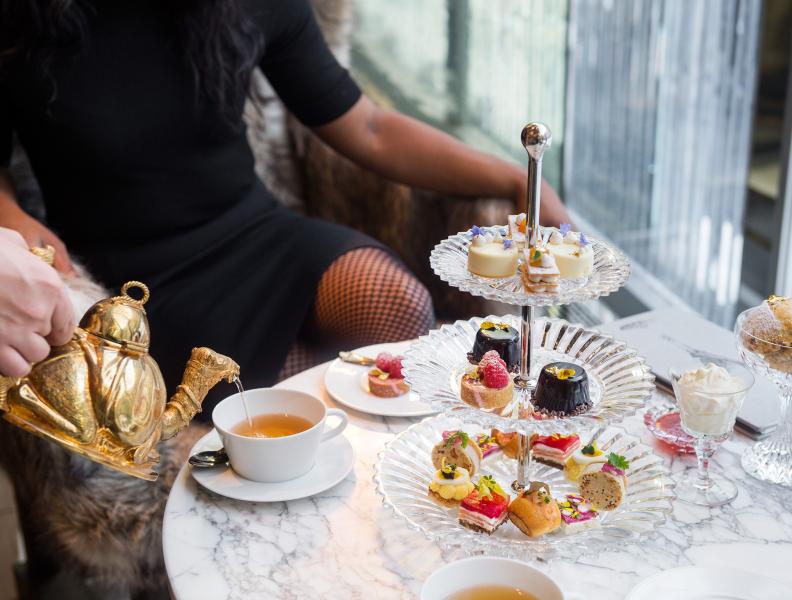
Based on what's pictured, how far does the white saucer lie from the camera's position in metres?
1.21

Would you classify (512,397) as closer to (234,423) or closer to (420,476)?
(420,476)

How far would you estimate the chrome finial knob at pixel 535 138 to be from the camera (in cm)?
90

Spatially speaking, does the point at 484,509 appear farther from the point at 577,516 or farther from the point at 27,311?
the point at 27,311

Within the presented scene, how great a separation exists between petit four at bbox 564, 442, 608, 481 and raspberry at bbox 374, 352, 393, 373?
0.29 meters

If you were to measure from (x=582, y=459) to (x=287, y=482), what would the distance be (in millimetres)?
334

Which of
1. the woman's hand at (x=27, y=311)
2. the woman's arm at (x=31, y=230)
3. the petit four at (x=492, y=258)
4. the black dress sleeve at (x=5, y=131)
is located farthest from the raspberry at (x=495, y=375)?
the black dress sleeve at (x=5, y=131)

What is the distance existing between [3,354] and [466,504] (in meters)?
0.48

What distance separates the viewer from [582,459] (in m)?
1.04

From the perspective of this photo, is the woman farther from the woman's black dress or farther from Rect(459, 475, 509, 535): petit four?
Rect(459, 475, 509, 535): petit four

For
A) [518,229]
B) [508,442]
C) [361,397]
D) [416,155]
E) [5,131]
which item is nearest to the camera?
[518,229]

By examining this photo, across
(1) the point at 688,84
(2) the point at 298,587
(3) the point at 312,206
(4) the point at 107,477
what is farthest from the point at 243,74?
(1) the point at 688,84

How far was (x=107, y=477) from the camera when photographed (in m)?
1.36

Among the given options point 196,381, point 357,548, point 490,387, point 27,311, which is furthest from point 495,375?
point 27,311

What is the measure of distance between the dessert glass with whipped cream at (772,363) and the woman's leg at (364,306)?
0.60 meters
